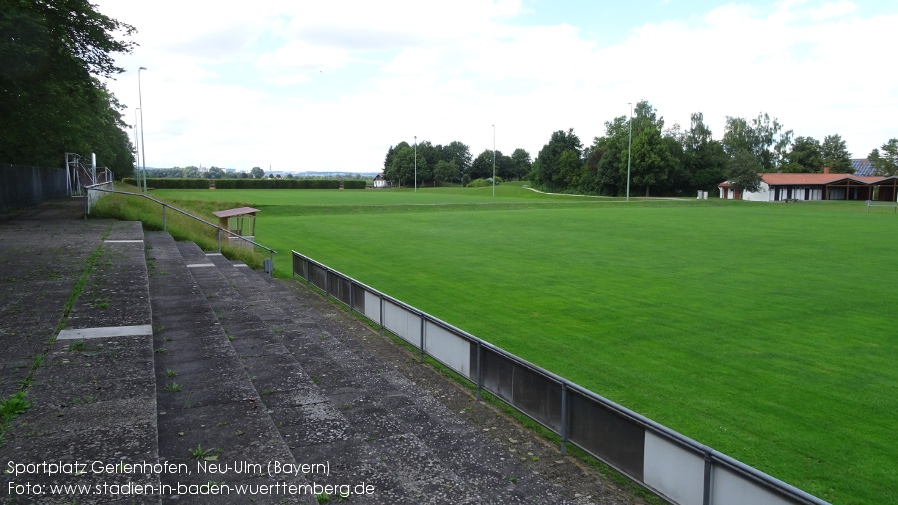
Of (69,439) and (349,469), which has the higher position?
(69,439)

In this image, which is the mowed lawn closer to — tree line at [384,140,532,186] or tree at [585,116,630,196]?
tree at [585,116,630,196]

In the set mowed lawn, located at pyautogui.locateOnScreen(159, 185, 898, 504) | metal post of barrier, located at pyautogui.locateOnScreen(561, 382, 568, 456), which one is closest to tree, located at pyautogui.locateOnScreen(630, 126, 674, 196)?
Result: mowed lawn, located at pyautogui.locateOnScreen(159, 185, 898, 504)

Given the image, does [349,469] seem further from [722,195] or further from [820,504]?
[722,195]

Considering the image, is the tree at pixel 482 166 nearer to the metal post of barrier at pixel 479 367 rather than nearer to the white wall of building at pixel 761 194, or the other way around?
the white wall of building at pixel 761 194

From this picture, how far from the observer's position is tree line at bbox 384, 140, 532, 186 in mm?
156250

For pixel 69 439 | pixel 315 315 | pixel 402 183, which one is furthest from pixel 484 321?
pixel 402 183

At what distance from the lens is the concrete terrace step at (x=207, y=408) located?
570 centimetres

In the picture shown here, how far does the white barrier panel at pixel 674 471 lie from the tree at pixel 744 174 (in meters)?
95.6

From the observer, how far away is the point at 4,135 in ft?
84.0

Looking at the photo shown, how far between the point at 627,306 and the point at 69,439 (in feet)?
45.2

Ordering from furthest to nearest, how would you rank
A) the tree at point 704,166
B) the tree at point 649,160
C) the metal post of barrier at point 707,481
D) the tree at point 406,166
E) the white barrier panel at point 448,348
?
the tree at point 406,166
the tree at point 704,166
the tree at point 649,160
the white barrier panel at point 448,348
the metal post of barrier at point 707,481

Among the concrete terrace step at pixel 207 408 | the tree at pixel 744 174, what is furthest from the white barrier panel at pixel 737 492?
the tree at pixel 744 174

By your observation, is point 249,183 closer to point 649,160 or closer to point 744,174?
point 649,160

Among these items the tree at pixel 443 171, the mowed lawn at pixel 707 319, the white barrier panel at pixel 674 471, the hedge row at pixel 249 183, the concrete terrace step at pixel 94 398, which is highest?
the tree at pixel 443 171
